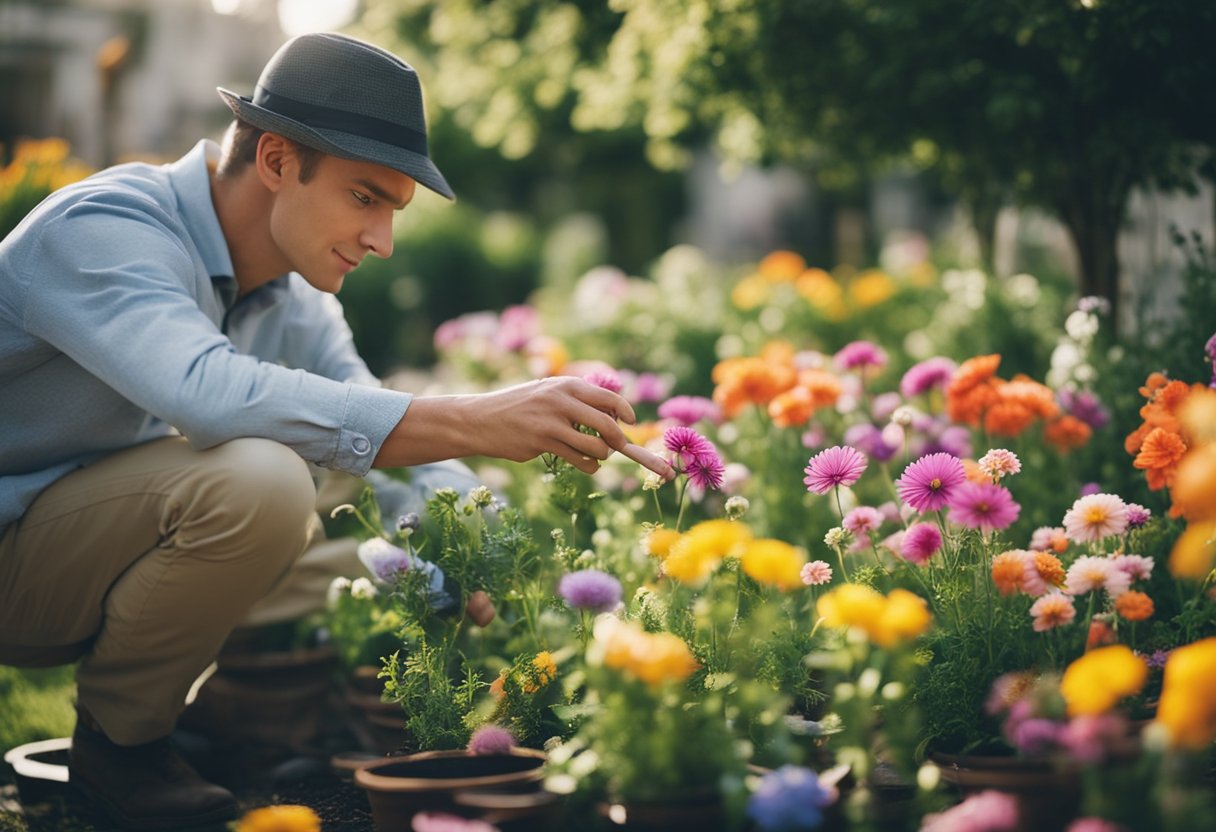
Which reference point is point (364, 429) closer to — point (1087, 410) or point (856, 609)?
point (856, 609)

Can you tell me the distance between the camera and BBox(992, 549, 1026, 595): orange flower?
5.83ft

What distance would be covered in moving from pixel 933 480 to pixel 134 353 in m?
1.37

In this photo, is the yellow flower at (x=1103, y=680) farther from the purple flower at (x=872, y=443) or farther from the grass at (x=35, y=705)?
the grass at (x=35, y=705)

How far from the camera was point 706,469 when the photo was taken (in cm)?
194

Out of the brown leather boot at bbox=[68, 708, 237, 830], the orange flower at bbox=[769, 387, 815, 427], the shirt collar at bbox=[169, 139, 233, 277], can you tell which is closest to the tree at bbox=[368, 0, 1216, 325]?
the orange flower at bbox=[769, 387, 815, 427]

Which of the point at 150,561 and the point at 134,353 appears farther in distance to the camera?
the point at 150,561

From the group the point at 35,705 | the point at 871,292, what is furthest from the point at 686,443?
the point at 871,292

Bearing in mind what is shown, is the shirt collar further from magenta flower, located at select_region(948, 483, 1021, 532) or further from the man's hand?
magenta flower, located at select_region(948, 483, 1021, 532)

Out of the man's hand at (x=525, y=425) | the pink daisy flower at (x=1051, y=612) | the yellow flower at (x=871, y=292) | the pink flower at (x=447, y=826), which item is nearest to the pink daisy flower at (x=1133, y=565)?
the pink daisy flower at (x=1051, y=612)

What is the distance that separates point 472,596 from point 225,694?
0.89 m

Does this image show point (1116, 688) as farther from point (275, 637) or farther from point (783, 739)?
point (275, 637)

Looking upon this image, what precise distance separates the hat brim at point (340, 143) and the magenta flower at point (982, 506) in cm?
107

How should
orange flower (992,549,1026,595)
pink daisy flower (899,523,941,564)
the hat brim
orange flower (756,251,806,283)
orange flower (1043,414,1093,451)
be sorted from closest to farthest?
orange flower (992,549,1026,595)
pink daisy flower (899,523,941,564)
the hat brim
orange flower (1043,414,1093,451)
orange flower (756,251,806,283)

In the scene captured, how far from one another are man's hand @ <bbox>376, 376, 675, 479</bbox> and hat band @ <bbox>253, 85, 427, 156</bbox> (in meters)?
0.56
